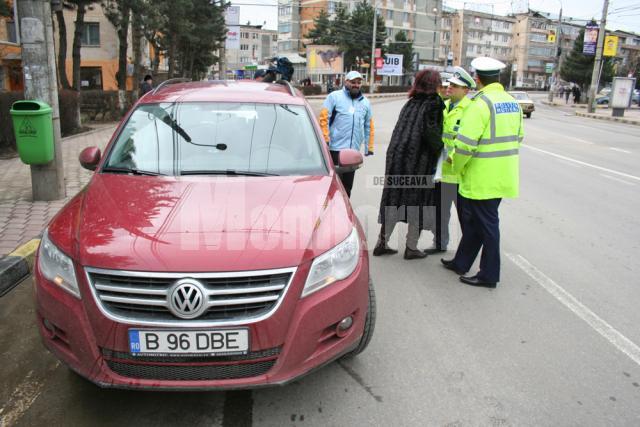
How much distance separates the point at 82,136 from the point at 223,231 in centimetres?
1411

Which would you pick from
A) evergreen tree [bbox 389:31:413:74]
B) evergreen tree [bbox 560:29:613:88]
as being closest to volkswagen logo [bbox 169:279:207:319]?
evergreen tree [bbox 560:29:613:88]

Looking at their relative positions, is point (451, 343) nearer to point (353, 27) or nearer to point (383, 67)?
point (383, 67)

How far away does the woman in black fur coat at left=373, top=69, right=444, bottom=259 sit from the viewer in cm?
509

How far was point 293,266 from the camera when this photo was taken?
8.45ft

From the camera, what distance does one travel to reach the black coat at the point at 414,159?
16.7 feet

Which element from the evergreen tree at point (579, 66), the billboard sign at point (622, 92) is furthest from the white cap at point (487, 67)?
the evergreen tree at point (579, 66)

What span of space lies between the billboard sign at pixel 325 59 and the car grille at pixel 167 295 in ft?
218

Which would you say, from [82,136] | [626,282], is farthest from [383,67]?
[626,282]

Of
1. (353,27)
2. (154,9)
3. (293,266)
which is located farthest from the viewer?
(353,27)

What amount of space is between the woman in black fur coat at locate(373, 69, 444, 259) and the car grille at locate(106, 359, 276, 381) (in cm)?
319

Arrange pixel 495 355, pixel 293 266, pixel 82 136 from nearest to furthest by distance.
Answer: pixel 293 266
pixel 495 355
pixel 82 136

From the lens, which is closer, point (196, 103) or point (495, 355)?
point (495, 355)

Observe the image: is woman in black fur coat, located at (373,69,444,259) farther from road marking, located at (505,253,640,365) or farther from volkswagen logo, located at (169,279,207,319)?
volkswagen logo, located at (169,279,207,319)

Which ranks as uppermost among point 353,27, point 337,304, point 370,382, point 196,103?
point 353,27
